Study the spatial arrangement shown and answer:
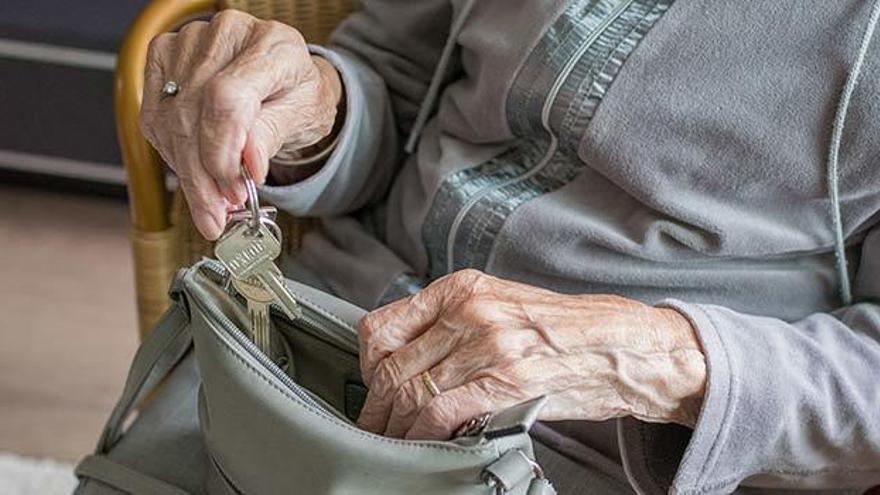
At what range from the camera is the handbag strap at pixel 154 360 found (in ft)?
2.94

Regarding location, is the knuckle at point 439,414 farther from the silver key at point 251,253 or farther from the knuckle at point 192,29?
the knuckle at point 192,29

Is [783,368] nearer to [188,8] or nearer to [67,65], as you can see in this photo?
[188,8]

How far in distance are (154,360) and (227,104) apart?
212mm

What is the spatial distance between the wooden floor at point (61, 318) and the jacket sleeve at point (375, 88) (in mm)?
750

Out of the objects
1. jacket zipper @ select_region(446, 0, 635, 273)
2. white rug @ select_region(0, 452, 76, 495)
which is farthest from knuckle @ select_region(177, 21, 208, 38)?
white rug @ select_region(0, 452, 76, 495)

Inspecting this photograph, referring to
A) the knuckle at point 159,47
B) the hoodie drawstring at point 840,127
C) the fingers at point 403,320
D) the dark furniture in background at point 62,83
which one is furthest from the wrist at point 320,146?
the dark furniture in background at point 62,83

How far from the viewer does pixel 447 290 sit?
2.62 ft

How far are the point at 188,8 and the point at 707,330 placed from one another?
549mm

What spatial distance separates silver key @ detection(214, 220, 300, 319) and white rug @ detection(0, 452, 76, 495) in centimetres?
86

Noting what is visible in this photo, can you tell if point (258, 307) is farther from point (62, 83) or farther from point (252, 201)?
point (62, 83)

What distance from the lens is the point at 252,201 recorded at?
79 cm

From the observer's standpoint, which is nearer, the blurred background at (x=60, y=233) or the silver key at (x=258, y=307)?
the silver key at (x=258, y=307)

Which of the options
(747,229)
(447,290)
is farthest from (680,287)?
(447,290)

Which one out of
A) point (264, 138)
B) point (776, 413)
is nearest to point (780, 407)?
point (776, 413)
